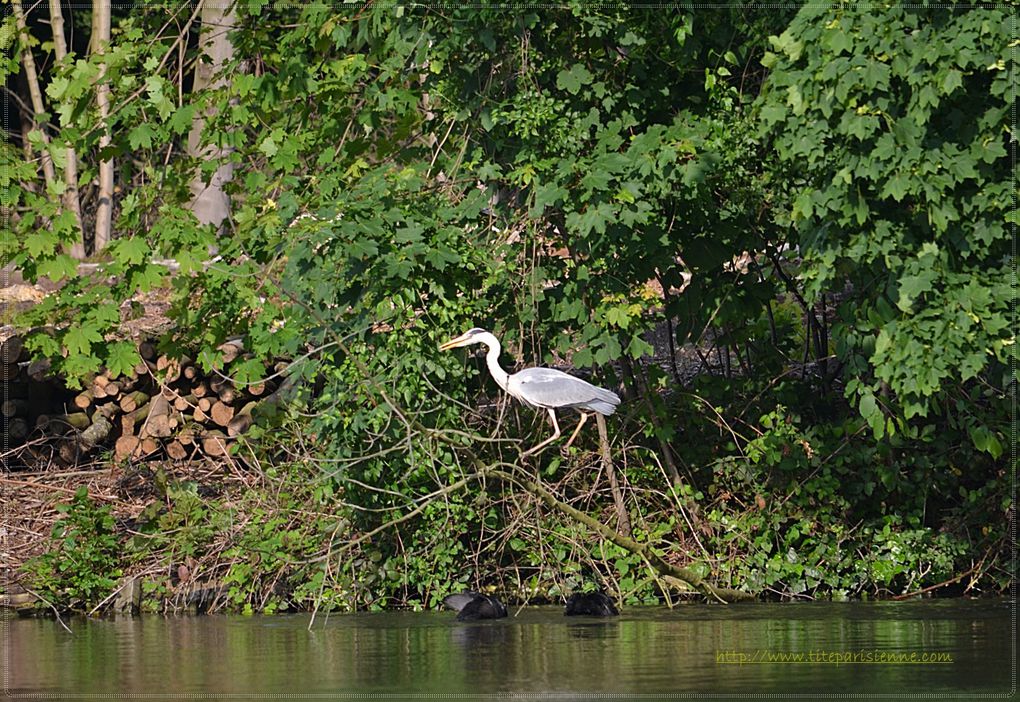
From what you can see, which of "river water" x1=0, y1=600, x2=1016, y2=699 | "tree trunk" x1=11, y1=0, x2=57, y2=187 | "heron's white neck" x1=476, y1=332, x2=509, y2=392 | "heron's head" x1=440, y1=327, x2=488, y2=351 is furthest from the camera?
"tree trunk" x1=11, y1=0, x2=57, y2=187

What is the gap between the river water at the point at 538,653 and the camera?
317 inches

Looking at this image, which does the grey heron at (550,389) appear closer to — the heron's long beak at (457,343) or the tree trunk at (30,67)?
the heron's long beak at (457,343)

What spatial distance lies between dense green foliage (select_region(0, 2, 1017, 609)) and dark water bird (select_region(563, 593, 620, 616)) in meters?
0.68

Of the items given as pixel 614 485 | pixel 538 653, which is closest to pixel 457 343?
pixel 614 485

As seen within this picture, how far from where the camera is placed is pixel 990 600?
12.2 m

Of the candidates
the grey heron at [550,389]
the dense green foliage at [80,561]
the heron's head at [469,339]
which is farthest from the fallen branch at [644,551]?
the dense green foliage at [80,561]

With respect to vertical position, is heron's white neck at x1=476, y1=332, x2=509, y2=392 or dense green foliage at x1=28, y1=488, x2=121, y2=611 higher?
heron's white neck at x1=476, y1=332, x2=509, y2=392

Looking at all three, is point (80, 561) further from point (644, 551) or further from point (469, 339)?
point (644, 551)

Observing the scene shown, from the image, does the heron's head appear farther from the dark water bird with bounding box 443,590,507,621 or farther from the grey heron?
the dark water bird with bounding box 443,590,507,621

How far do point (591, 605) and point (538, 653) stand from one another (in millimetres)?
2135

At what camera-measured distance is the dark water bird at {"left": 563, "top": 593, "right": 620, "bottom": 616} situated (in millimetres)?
11516

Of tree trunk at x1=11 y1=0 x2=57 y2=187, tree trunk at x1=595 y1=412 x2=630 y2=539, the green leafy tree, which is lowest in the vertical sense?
tree trunk at x1=595 y1=412 x2=630 y2=539

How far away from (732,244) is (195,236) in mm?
4172

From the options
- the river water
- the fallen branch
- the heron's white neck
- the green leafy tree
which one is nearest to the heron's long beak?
the heron's white neck
